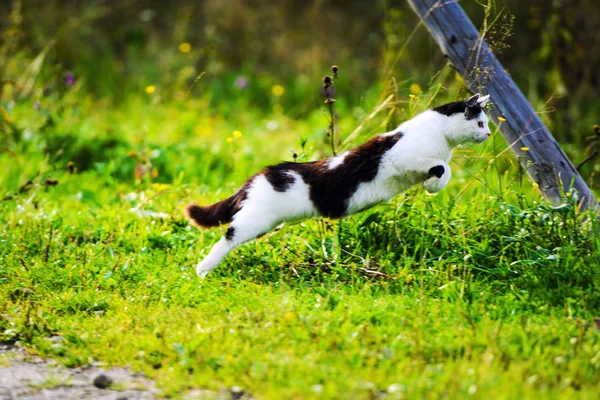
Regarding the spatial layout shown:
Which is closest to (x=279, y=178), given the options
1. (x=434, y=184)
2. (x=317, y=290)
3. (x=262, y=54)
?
(x=317, y=290)

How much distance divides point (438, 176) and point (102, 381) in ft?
5.59

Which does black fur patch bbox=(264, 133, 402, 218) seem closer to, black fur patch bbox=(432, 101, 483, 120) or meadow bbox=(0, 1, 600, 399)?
black fur patch bbox=(432, 101, 483, 120)

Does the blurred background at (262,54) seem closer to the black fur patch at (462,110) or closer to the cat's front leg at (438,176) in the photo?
the black fur patch at (462,110)

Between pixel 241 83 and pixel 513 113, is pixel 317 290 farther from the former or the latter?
pixel 241 83

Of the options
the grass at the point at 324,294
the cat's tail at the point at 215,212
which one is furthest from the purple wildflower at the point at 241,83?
the cat's tail at the point at 215,212

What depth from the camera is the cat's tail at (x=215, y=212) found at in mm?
3973

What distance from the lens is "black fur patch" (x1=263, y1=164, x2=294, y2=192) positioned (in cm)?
378

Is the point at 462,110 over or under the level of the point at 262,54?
under

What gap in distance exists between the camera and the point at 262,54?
360 inches

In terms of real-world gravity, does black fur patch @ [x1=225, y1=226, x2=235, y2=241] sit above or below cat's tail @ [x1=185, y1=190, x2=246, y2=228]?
below

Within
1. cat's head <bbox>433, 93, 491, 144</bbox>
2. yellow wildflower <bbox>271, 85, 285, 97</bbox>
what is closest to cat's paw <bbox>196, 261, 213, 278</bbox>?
cat's head <bbox>433, 93, 491, 144</bbox>

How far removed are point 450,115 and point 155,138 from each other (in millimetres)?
3515

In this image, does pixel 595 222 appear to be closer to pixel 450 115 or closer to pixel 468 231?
pixel 468 231

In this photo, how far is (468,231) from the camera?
405 cm
